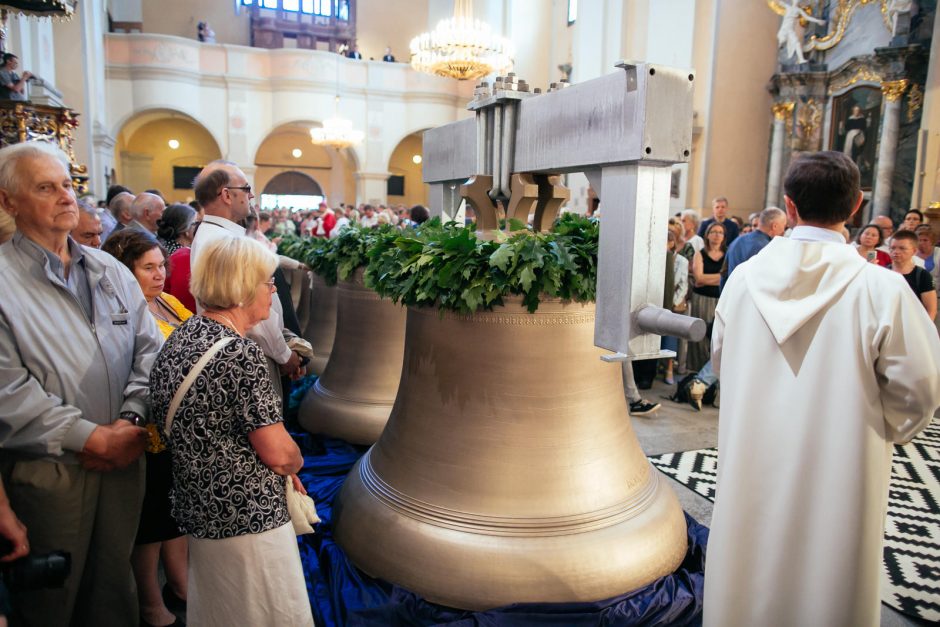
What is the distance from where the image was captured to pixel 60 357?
6.98 ft

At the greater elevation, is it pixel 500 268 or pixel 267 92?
pixel 267 92

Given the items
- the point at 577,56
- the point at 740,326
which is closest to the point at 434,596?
the point at 740,326

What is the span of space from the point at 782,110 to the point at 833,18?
73.0 inches

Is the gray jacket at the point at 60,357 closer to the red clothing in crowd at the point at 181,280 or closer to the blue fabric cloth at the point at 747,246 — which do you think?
the red clothing in crowd at the point at 181,280

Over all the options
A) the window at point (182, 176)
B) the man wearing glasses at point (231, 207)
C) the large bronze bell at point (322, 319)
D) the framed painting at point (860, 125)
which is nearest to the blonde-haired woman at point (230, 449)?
the man wearing glasses at point (231, 207)

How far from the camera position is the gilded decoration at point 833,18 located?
40.6ft

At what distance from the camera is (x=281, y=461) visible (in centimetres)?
196

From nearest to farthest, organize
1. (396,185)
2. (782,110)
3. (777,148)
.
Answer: (782,110) → (777,148) → (396,185)

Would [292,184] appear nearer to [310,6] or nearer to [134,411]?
[310,6]

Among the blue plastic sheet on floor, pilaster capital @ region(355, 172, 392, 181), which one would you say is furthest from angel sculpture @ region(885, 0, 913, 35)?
pilaster capital @ region(355, 172, 392, 181)

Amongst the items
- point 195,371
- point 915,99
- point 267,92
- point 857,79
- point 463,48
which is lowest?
point 195,371

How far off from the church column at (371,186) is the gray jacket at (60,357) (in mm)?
19682


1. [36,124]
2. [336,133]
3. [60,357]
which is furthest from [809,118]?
[60,357]

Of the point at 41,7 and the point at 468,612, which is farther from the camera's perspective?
the point at 41,7
